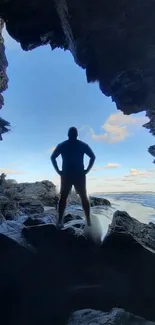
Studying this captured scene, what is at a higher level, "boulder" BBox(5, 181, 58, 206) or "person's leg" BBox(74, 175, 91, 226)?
"boulder" BBox(5, 181, 58, 206)

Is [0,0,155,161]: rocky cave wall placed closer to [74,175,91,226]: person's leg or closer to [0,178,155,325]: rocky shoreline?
[74,175,91,226]: person's leg

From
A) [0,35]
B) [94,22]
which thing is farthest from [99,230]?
[0,35]

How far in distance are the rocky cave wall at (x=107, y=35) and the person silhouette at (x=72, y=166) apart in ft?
15.0

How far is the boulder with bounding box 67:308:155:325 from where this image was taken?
21.7 ft

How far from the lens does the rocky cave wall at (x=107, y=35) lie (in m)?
8.66

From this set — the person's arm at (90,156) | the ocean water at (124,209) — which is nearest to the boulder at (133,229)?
the ocean water at (124,209)

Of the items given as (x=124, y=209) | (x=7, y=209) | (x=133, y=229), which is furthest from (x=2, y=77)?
(x=124, y=209)

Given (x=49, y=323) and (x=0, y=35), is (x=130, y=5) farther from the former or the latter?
(x=49, y=323)

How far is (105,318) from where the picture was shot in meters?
6.74

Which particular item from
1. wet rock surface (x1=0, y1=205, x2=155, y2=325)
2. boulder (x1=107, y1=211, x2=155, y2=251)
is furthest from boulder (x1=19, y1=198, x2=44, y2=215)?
boulder (x1=107, y1=211, x2=155, y2=251)

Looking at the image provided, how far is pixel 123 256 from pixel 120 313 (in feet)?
4.97

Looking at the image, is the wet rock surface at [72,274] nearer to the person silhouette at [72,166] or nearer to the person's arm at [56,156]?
the person silhouette at [72,166]

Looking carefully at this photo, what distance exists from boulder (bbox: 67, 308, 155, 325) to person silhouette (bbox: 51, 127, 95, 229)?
270 centimetres

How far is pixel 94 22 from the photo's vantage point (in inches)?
353
